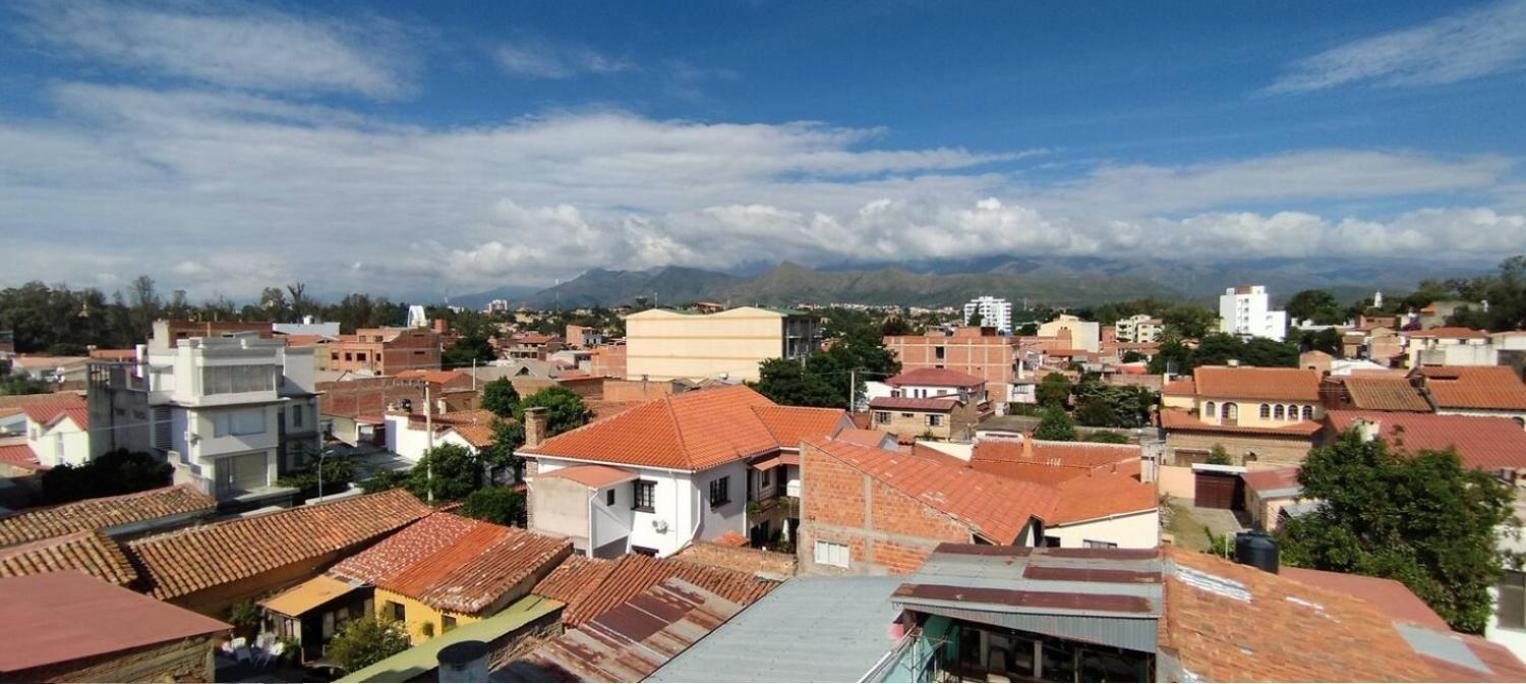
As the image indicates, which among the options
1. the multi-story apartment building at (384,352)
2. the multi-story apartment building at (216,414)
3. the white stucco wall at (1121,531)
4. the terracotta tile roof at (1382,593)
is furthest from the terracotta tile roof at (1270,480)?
the multi-story apartment building at (384,352)

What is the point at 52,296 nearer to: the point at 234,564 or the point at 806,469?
the point at 234,564

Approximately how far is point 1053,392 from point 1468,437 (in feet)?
94.7

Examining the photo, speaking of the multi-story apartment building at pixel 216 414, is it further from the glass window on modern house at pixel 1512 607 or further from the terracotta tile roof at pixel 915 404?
the terracotta tile roof at pixel 915 404

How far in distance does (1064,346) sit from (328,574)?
3153 inches

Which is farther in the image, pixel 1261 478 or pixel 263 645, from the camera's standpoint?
pixel 1261 478

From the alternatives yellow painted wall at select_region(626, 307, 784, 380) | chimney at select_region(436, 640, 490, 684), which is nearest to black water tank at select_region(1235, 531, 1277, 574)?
chimney at select_region(436, 640, 490, 684)

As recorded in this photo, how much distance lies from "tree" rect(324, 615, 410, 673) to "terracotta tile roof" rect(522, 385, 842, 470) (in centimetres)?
667

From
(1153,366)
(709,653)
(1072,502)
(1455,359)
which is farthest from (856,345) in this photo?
(709,653)

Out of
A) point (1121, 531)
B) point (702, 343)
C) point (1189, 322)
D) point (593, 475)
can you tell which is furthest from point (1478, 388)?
point (1189, 322)

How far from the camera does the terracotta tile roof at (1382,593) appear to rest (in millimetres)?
8305

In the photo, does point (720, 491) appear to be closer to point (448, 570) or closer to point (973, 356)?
point (448, 570)

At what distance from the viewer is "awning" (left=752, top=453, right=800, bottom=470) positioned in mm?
18516

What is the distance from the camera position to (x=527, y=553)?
44.2ft

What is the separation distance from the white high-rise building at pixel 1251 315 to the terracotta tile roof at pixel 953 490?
9769cm
